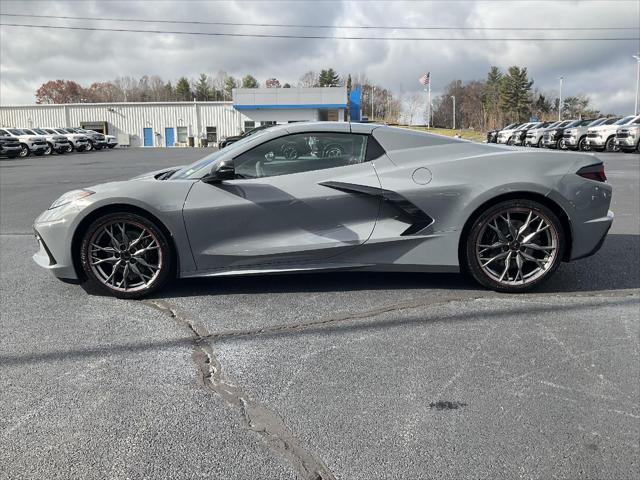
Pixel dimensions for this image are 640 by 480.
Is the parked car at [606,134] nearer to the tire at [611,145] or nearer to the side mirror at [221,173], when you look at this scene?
the tire at [611,145]

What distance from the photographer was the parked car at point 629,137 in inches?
934

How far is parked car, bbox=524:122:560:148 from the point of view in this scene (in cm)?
3189

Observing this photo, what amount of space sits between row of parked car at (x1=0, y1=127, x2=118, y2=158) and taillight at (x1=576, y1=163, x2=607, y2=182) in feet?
105

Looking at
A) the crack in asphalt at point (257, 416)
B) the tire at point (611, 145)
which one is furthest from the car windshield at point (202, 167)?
the tire at point (611, 145)

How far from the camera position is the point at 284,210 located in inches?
163

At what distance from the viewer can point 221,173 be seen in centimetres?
405

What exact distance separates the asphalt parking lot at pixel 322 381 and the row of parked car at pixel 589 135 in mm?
22903

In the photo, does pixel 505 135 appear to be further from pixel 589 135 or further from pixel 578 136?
pixel 589 135

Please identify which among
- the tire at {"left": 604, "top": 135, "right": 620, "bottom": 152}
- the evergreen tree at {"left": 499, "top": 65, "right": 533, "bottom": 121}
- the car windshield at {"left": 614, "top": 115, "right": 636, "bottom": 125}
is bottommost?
the tire at {"left": 604, "top": 135, "right": 620, "bottom": 152}

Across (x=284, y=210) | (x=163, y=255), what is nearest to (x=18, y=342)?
(x=163, y=255)

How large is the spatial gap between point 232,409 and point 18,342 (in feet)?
5.57

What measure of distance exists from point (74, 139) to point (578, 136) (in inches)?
1296

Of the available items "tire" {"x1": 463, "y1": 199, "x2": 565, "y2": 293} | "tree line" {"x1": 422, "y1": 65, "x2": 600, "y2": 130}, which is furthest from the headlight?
"tree line" {"x1": 422, "y1": 65, "x2": 600, "y2": 130}

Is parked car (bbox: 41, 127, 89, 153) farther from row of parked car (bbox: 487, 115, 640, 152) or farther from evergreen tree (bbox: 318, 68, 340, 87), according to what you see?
evergreen tree (bbox: 318, 68, 340, 87)
